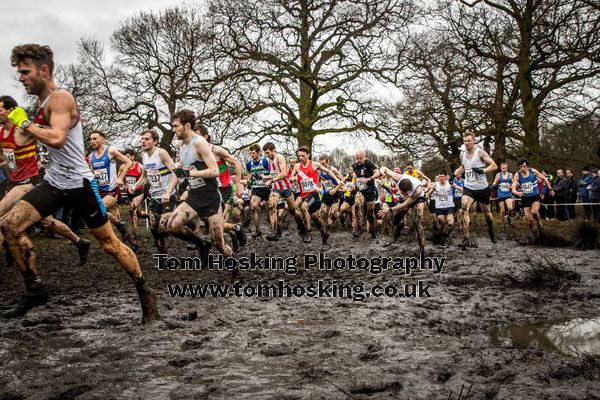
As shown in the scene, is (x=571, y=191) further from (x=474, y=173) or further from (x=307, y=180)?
(x=307, y=180)

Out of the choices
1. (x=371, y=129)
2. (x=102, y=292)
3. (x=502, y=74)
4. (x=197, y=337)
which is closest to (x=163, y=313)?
(x=197, y=337)

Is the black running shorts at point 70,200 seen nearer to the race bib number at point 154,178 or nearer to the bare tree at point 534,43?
the race bib number at point 154,178

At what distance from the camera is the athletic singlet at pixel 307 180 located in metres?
12.2

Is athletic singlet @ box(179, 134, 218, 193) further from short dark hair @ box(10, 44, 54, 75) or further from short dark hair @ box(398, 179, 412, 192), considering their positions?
short dark hair @ box(398, 179, 412, 192)

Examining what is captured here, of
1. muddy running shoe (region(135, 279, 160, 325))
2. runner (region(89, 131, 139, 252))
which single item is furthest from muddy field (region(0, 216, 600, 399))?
runner (region(89, 131, 139, 252))

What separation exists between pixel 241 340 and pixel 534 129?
1820 cm

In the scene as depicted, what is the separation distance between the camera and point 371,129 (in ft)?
69.2

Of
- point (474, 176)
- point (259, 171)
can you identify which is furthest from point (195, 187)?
point (474, 176)

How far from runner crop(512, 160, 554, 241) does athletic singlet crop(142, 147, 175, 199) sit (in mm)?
7619

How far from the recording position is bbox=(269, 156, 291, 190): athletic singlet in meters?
11.9

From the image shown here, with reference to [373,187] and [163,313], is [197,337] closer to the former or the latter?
[163,313]

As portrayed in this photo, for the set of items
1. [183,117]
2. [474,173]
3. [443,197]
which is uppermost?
[183,117]

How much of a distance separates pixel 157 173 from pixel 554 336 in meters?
6.76

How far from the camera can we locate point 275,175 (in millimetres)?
12297
